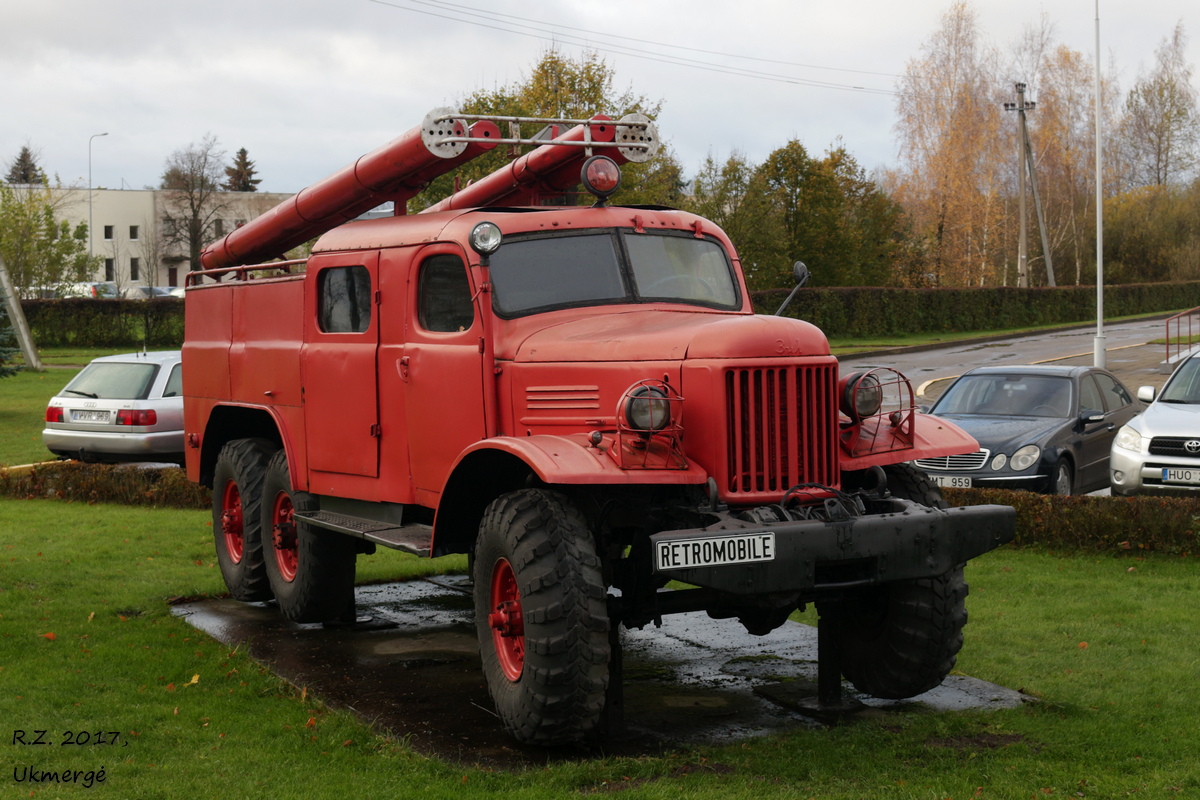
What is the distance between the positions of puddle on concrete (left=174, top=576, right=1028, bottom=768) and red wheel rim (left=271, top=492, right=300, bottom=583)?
1.21ft

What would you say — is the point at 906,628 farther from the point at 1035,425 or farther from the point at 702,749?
the point at 1035,425

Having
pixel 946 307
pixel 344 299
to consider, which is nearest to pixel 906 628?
pixel 344 299

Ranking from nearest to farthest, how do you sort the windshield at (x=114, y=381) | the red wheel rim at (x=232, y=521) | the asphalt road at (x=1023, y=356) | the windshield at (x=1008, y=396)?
the red wheel rim at (x=232, y=521) → the windshield at (x=1008, y=396) → the windshield at (x=114, y=381) → the asphalt road at (x=1023, y=356)

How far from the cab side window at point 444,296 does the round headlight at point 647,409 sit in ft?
4.57

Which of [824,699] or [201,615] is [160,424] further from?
[824,699]

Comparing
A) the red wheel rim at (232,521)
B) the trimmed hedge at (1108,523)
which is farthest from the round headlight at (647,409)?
the trimmed hedge at (1108,523)

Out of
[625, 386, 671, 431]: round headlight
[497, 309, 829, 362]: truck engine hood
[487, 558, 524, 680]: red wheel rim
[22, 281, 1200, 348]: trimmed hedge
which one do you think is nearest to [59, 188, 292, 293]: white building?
[22, 281, 1200, 348]: trimmed hedge

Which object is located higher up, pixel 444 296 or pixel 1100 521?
pixel 444 296

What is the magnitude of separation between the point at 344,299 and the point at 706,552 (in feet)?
11.6

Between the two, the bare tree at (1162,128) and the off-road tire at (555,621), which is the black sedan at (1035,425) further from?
the bare tree at (1162,128)

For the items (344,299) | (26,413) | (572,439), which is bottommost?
(26,413)

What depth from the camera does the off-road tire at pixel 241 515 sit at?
29.5 feet

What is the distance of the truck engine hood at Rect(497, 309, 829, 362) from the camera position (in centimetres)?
566

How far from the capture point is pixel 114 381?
49.5 feet
